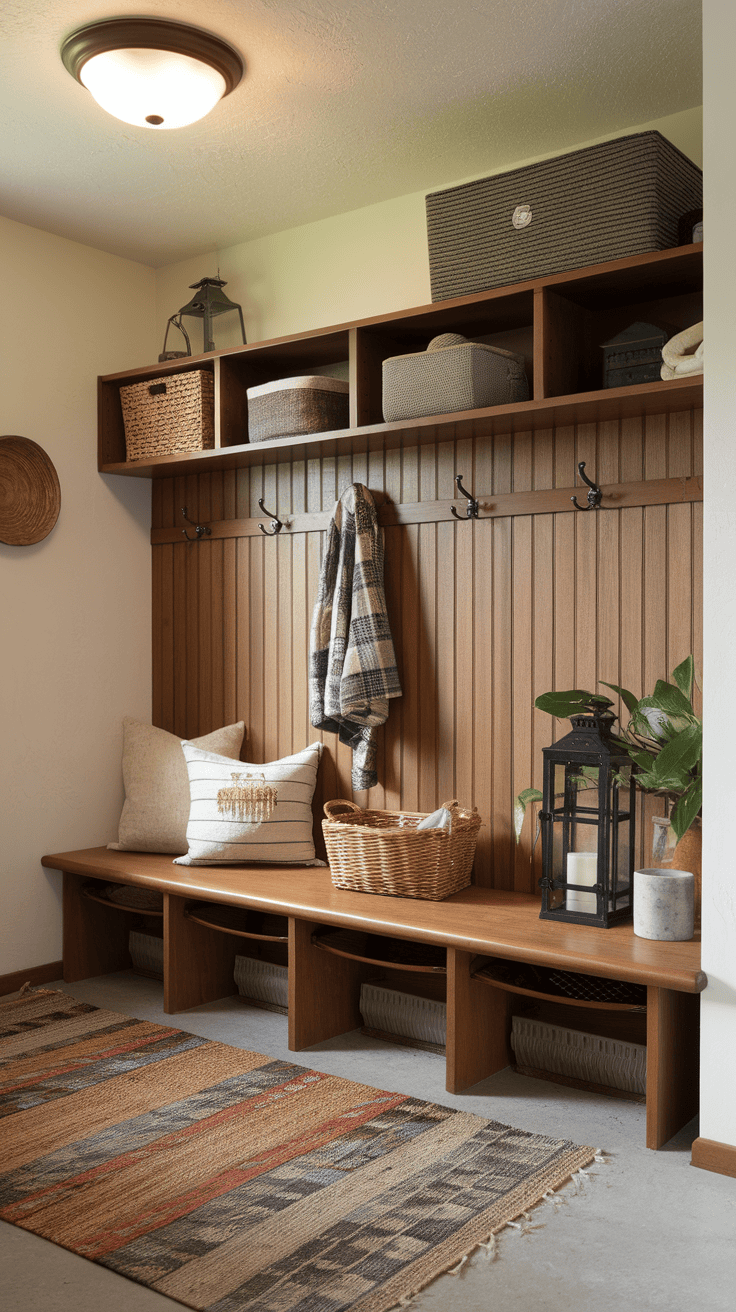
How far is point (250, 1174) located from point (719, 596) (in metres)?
1.64

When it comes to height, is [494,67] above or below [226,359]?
above

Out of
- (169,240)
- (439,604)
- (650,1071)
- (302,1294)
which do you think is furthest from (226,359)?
(302,1294)

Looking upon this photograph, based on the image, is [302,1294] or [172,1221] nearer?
[302,1294]

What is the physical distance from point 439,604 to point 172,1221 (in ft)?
6.27

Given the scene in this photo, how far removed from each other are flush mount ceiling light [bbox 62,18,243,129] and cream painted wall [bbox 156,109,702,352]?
91 centimetres

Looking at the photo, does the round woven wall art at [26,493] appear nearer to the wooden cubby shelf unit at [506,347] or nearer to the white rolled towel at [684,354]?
the wooden cubby shelf unit at [506,347]

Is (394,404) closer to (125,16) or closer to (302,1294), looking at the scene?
(125,16)

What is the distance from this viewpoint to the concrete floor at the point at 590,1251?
6.28 feet

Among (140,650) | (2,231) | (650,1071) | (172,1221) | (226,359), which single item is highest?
(2,231)

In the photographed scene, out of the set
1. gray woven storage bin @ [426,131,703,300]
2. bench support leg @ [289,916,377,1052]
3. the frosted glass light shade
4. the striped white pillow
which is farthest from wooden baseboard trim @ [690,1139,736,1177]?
the frosted glass light shade

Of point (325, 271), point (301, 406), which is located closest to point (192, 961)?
point (301, 406)

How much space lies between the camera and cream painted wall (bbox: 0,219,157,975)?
3.74 metres

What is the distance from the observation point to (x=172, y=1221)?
7.09ft

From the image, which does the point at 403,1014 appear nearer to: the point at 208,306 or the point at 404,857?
the point at 404,857
